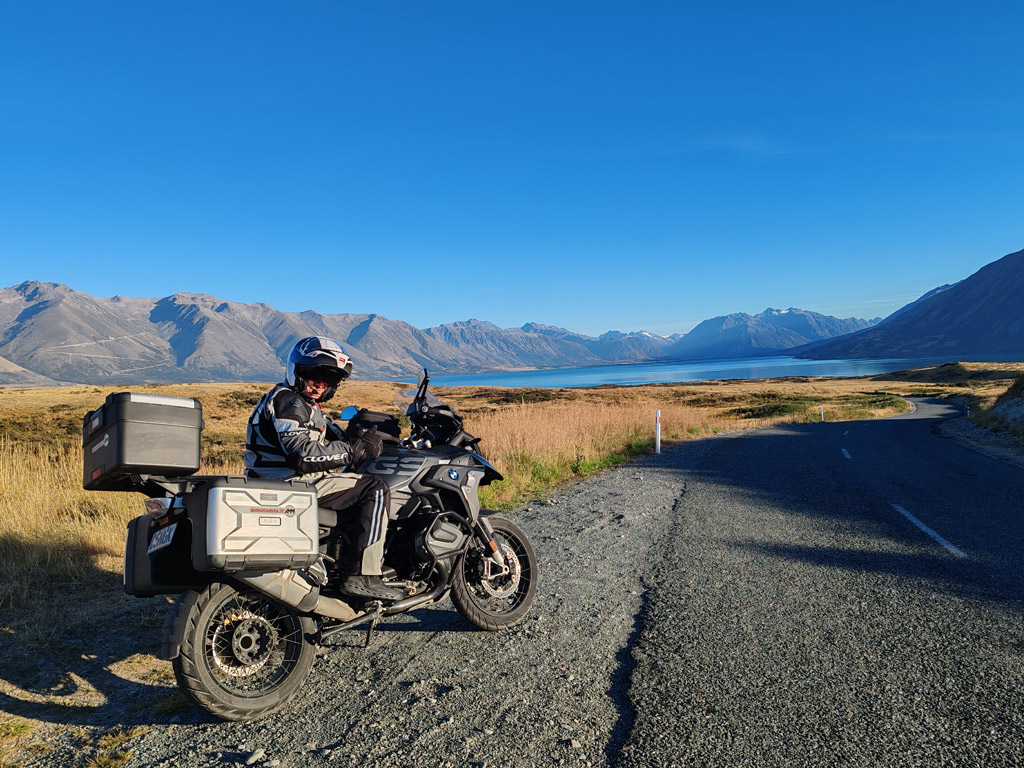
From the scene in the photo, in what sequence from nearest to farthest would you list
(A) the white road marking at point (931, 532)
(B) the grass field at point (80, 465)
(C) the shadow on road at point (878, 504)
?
→ 1. (B) the grass field at point (80, 465)
2. (C) the shadow on road at point (878, 504)
3. (A) the white road marking at point (931, 532)

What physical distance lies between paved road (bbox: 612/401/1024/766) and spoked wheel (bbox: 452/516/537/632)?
93cm

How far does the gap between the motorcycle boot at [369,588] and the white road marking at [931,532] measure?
564 centimetres

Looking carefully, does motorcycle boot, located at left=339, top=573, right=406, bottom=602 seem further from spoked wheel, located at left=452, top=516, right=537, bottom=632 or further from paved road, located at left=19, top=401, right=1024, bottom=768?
spoked wheel, located at left=452, top=516, right=537, bottom=632

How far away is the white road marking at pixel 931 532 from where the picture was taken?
6244 millimetres

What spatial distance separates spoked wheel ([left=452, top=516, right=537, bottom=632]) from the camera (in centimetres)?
444

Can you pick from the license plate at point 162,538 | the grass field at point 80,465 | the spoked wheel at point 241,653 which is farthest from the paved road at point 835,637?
the grass field at point 80,465

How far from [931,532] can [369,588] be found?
6639 millimetres

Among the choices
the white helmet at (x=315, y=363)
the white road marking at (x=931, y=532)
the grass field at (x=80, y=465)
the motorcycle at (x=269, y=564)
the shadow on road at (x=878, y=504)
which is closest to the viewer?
the motorcycle at (x=269, y=564)

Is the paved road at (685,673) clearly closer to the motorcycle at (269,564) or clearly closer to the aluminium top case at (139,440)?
the motorcycle at (269,564)

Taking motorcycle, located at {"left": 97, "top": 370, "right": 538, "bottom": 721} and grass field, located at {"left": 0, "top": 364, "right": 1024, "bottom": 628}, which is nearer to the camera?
motorcycle, located at {"left": 97, "top": 370, "right": 538, "bottom": 721}

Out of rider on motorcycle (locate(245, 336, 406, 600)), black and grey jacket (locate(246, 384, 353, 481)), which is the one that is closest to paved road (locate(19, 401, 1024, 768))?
rider on motorcycle (locate(245, 336, 406, 600))

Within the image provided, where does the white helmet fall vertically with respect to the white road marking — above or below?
above

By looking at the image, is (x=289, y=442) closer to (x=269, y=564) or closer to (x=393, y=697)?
(x=269, y=564)

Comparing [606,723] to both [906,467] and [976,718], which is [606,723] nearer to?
[976,718]
